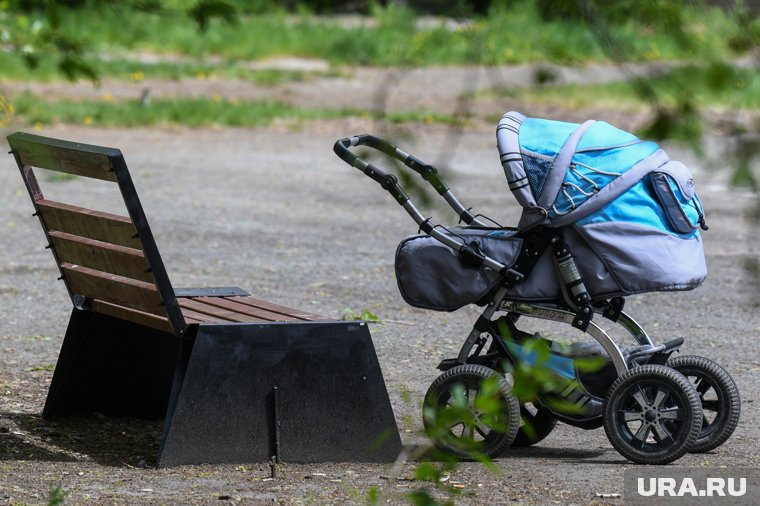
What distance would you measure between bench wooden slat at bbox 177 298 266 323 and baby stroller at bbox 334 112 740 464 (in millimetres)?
567

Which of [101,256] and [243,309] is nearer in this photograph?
[101,256]

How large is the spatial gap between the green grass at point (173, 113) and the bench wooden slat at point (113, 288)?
1007 cm

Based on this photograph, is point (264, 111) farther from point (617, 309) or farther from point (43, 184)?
point (617, 309)

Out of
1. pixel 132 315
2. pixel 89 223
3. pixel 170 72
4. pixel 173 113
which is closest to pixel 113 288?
pixel 132 315

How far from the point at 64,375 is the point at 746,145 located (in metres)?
3.56

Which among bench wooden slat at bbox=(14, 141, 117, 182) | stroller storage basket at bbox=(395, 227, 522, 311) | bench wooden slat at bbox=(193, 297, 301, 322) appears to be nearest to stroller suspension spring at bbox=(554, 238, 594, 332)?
stroller storage basket at bbox=(395, 227, 522, 311)

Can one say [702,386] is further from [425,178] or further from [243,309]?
[243,309]

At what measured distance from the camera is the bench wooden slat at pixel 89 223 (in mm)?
4125

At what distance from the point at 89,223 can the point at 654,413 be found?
206 centimetres

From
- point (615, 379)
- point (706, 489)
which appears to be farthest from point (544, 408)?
point (706, 489)

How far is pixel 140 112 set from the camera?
50.7 feet

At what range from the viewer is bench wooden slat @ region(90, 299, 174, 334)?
4.17 metres

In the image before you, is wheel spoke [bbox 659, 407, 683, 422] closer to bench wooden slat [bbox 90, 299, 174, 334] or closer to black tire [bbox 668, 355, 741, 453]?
black tire [bbox 668, 355, 741, 453]

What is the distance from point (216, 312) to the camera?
4.41 meters
